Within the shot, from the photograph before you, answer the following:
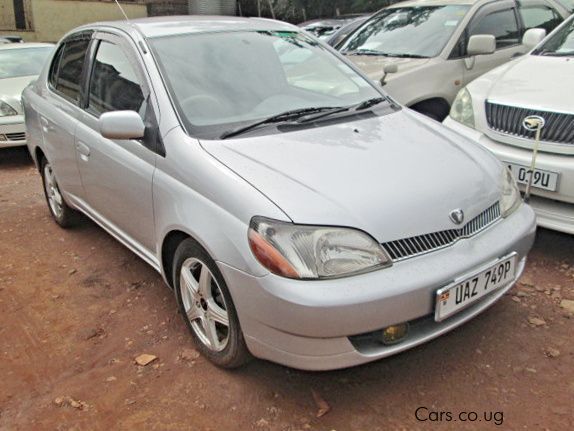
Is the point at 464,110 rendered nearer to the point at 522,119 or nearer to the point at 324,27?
the point at 522,119

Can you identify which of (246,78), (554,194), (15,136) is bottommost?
(15,136)

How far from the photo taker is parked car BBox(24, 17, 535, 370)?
225cm

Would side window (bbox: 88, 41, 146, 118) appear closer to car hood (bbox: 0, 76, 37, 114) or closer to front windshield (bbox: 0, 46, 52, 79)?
car hood (bbox: 0, 76, 37, 114)

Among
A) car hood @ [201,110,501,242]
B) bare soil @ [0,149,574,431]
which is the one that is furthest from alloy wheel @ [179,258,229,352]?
car hood @ [201,110,501,242]

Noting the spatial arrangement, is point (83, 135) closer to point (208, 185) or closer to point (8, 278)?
point (8, 278)

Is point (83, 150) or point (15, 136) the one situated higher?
point (83, 150)

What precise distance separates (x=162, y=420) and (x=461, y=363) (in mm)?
1391

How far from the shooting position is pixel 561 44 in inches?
183

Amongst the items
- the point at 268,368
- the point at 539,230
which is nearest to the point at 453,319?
the point at 268,368

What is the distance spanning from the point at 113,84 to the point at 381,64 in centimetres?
297

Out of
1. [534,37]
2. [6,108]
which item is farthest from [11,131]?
[534,37]

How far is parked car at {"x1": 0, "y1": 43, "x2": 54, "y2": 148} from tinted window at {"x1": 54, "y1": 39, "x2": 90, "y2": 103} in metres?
2.85

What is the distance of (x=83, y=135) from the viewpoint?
3.66 meters

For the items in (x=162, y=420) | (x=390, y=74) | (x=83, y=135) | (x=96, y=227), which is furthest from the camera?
(x=390, y=74)
